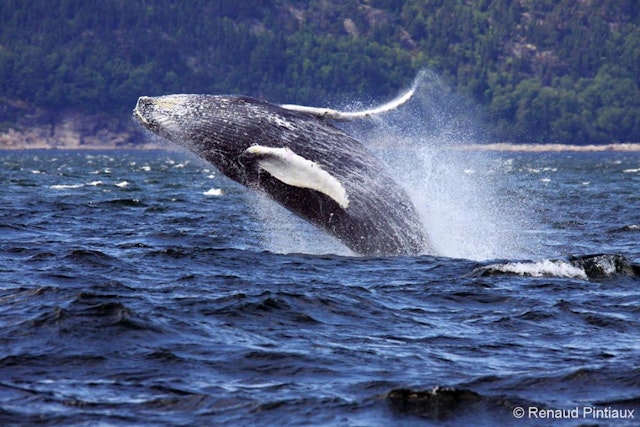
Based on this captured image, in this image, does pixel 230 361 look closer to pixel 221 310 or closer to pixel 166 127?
pixel 221 310

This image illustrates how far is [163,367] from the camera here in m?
10.7

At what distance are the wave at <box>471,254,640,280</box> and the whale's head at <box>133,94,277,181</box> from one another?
383cm

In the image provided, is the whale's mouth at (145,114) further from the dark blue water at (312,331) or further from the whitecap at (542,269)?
the whitecap at (542,269)

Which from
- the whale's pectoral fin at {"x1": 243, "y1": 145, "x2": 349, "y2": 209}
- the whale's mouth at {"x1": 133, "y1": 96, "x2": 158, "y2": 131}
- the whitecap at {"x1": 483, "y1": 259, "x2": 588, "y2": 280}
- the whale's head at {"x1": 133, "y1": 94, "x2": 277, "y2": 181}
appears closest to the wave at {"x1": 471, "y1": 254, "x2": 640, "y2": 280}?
the whitecap at {"x1": 483, "y1": 259, "x2": 588, "y2": 280}

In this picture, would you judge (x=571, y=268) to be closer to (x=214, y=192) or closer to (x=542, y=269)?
(x=542, y=269)

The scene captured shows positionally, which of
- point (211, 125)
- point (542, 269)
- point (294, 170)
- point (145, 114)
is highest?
point (145, 114)

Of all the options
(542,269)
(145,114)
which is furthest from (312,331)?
(542,269)

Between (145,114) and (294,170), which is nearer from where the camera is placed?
(294,170)

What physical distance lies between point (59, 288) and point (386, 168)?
5.00 meters

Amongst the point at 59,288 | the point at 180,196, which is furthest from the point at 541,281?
the point at 180,196

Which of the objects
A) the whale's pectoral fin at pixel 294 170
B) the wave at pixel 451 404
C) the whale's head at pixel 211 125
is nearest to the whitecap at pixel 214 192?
the whale's head at pixel 211 125

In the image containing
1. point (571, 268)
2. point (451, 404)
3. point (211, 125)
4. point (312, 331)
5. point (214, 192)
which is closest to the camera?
point (451, 404)

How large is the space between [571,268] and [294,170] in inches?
183

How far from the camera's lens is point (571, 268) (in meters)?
16.3
